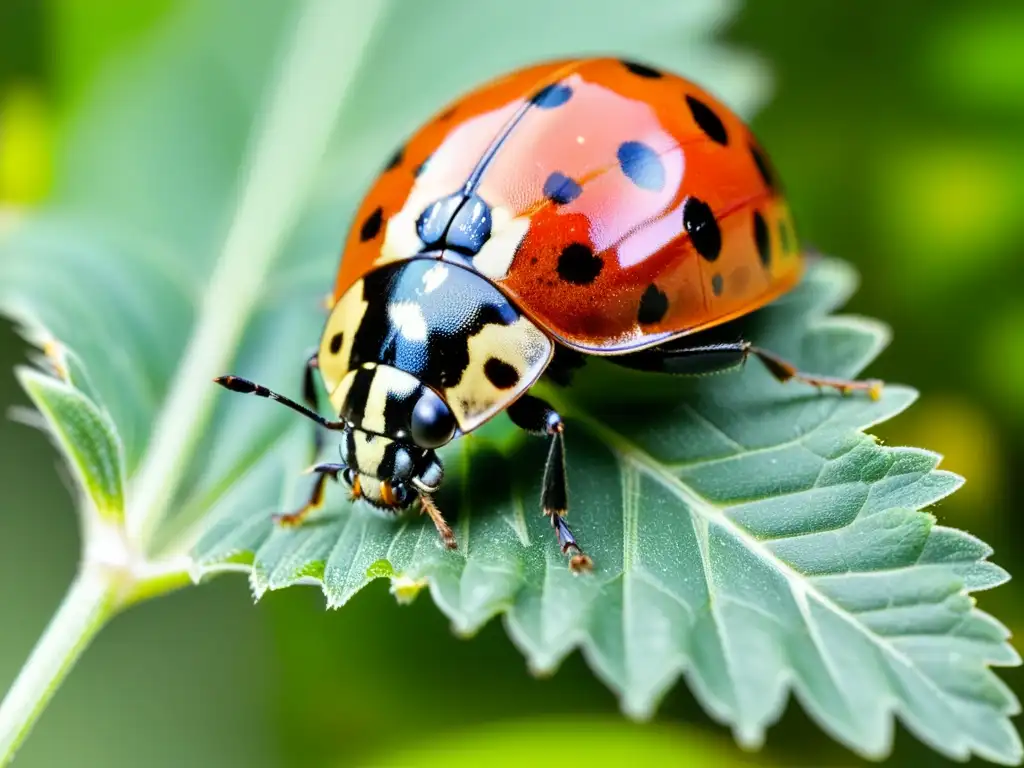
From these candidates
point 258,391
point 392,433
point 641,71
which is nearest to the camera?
point 392,433

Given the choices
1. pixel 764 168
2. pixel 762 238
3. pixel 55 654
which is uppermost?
pixel 764 168

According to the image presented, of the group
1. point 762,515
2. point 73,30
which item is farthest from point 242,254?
point 762,515

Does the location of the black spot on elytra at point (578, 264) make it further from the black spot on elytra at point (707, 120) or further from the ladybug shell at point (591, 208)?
the black spot on elytra at point (707, 120)

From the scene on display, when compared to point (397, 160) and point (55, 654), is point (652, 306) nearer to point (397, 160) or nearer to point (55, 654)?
point (397, 160)

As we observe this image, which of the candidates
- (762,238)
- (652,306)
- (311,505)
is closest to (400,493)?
(311,505)

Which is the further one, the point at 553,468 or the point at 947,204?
the point at 947,204

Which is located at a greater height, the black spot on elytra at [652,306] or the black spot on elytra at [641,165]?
the black spot on elytra at [641,165]

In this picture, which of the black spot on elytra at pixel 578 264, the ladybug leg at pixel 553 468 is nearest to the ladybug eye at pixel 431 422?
the ladybug leg at pixel 553 468

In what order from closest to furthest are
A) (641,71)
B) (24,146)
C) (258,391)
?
(258,391)
(641,71)
(24,146)
